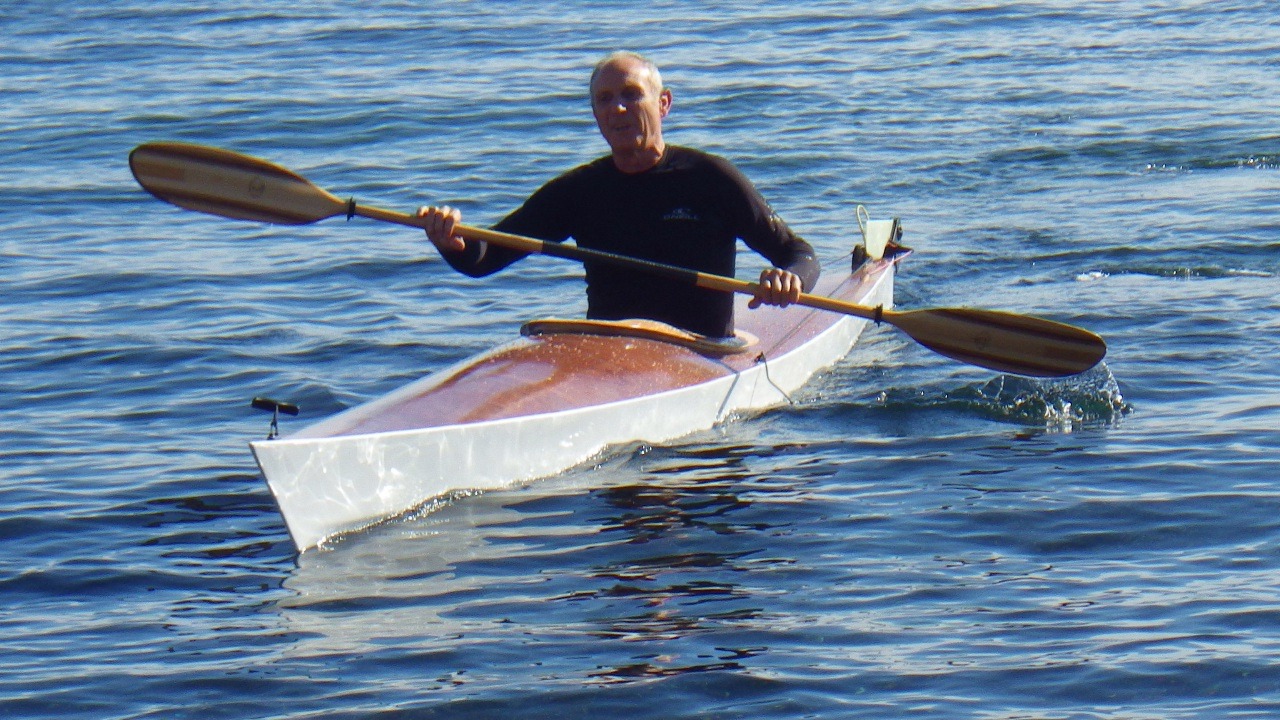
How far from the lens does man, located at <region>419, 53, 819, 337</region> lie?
18.4 ft

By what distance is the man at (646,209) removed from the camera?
18.4 feet

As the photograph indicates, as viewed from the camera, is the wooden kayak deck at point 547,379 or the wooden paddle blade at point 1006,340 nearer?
the wooden kayak deck at point 547,379

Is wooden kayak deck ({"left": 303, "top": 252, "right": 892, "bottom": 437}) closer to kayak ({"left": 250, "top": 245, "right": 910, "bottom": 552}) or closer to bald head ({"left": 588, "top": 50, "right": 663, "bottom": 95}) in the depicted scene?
kayak ({"left": 250, "top": 245, "right": 910, "bottom": 552})

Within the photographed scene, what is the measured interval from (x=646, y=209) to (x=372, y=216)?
89cm

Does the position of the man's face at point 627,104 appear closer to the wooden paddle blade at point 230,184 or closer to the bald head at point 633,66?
the bald head at point 633,66

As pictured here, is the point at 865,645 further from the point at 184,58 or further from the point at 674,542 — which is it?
the point at 184,58

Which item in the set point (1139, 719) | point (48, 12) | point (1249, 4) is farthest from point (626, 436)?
point (48, 12)

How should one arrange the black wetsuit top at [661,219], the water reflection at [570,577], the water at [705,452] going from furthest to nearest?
the black wetsuit top at [661,219]
the water reflection at [570,577]
the water at [705,452]

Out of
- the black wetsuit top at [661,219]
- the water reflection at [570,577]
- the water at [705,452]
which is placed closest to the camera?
the water at [705,452]

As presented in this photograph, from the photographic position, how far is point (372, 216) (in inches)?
226

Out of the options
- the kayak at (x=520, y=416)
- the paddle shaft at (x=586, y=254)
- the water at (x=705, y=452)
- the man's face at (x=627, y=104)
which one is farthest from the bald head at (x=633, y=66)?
the water at (x=705, y=452)

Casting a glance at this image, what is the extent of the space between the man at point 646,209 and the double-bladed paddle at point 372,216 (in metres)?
0.15

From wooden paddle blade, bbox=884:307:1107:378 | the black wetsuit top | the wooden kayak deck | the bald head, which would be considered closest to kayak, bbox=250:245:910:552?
the wooden kayak deck

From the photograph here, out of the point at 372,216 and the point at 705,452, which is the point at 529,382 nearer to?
the point at 705,452
